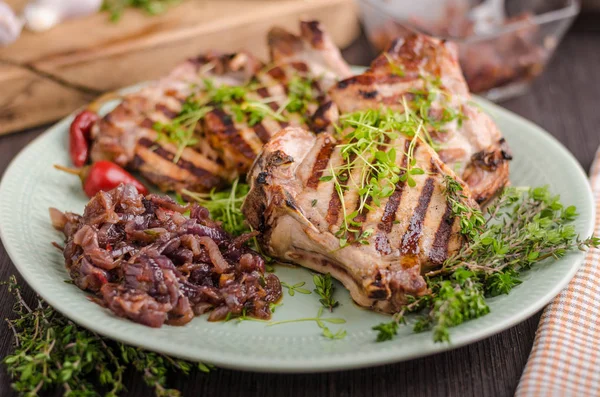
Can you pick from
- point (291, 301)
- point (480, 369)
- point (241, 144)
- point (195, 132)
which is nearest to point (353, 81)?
point (241, 144)

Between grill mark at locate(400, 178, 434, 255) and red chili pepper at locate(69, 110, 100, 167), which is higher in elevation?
grill mark at locate(400, 178, 434, 255)

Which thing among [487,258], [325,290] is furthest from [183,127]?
[487,258]

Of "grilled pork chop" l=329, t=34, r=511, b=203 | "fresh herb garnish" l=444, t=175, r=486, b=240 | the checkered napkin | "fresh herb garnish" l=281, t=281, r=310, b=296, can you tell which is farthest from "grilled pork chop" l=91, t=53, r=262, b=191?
the checkered napkin

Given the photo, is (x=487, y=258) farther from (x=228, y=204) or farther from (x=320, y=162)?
(x=228, y=204)

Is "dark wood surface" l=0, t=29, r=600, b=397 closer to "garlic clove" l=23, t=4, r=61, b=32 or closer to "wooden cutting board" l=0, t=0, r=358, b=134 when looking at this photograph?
"wooden cutting board" l=0, t=0, r=358, b=134

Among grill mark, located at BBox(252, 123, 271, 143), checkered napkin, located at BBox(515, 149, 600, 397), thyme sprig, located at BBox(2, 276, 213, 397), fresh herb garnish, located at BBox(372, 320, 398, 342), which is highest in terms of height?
grill mark, located at BBox(252, 123, 271, 143)

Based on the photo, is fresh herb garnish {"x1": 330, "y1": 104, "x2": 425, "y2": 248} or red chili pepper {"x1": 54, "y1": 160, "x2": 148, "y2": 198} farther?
red chili pepper {"x1": 54, "y1": 160, "x2": 148, "y2": 198}
